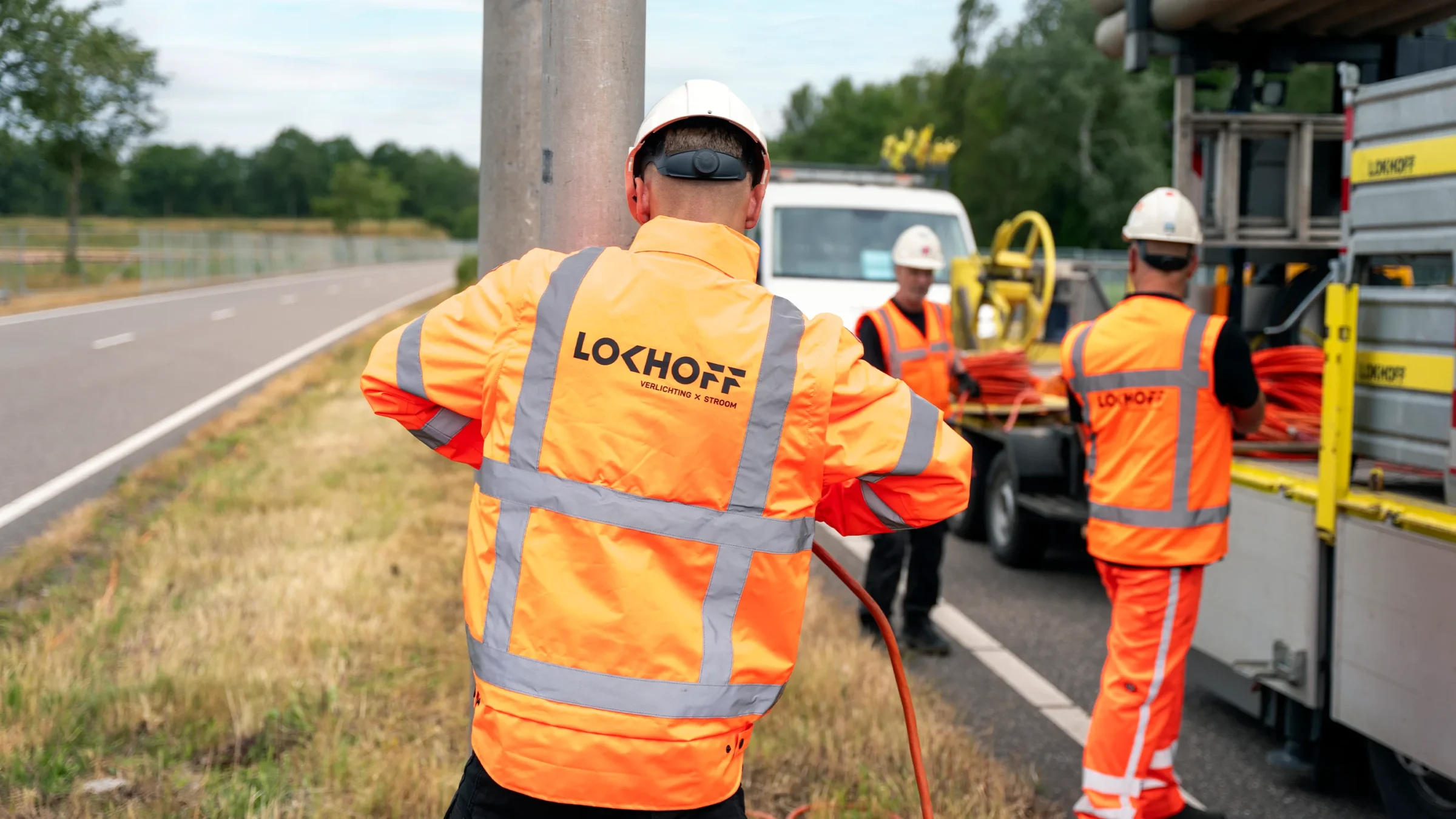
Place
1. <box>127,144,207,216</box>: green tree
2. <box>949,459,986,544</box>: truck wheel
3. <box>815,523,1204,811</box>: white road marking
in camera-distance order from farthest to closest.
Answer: <box>127,144,207,216</box>: green tree
<box>949,459,986,544</box>: truck wheel
<box>815,523,1204,811</box>: white road marking

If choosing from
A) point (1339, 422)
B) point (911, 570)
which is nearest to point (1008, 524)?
point (911, 570)

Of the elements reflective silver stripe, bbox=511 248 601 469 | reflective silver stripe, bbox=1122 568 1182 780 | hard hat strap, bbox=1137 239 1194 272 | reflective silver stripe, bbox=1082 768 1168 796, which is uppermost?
hard hat strap, bbox=1137 239 1194 272

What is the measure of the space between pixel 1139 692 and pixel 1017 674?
2.15m

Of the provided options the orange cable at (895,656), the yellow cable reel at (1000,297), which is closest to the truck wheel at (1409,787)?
the orange cable at (895,656)

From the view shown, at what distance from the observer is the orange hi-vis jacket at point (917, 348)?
6.59 m

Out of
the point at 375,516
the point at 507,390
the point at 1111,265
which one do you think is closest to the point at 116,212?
the point at 1111,265

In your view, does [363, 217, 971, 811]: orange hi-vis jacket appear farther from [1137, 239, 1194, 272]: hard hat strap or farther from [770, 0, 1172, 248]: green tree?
[770, 0, 1172, 248]: green tree

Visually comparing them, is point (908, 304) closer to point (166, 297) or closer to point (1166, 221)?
point (1166, 221)

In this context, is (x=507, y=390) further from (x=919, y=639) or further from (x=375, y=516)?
(x=375, y=516)

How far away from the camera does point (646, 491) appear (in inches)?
79.1

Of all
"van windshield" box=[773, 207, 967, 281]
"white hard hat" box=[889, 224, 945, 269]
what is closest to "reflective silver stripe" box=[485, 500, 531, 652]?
"white hard hat" box=[889, 224, 945, 269]

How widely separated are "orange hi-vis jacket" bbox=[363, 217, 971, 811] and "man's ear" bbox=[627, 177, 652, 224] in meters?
0.15

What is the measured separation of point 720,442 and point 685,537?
6.2 inches

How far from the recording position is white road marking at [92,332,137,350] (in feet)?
62.9
